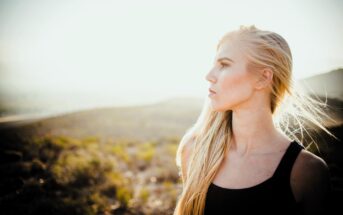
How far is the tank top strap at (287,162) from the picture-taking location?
6.03 feet

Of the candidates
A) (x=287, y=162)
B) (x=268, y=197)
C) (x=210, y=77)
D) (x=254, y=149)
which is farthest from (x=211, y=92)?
(x=268, y=197)

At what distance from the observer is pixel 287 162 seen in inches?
73.4

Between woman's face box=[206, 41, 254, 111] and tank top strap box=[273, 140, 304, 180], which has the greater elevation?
woman's face box=[206, 41, 254, 111]

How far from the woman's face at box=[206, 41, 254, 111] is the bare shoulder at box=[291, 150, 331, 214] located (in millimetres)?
677

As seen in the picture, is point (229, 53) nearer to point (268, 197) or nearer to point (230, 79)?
point (230, 79)

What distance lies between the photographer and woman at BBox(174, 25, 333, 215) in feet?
5.93

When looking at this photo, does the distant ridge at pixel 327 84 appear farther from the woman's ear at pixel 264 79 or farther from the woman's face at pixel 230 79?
the woman's face at pixel 230 79

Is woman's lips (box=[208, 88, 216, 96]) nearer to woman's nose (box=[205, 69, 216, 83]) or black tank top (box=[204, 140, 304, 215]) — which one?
woman's nose (box=[205, 69, 216, 83])

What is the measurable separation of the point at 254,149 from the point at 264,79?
2.05ft

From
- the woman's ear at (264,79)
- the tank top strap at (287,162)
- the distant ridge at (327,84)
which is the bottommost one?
the tank top strap at (287,162)

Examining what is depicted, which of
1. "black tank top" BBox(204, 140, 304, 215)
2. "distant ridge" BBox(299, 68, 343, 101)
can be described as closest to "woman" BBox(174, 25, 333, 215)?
"black tank top" BBox(204, 140, 304, 215)

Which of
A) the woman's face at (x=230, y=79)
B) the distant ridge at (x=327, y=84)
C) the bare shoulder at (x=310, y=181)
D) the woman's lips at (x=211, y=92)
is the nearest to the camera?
the bare shoulder at (x=310, y=181)

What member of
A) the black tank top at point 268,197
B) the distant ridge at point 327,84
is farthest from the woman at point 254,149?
the distant ridge at point 327,84

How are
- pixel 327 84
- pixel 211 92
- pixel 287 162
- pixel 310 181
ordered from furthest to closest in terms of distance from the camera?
pixel 327 84 → pixel 211 92 → pixel 287 162 → pixel 310 181
